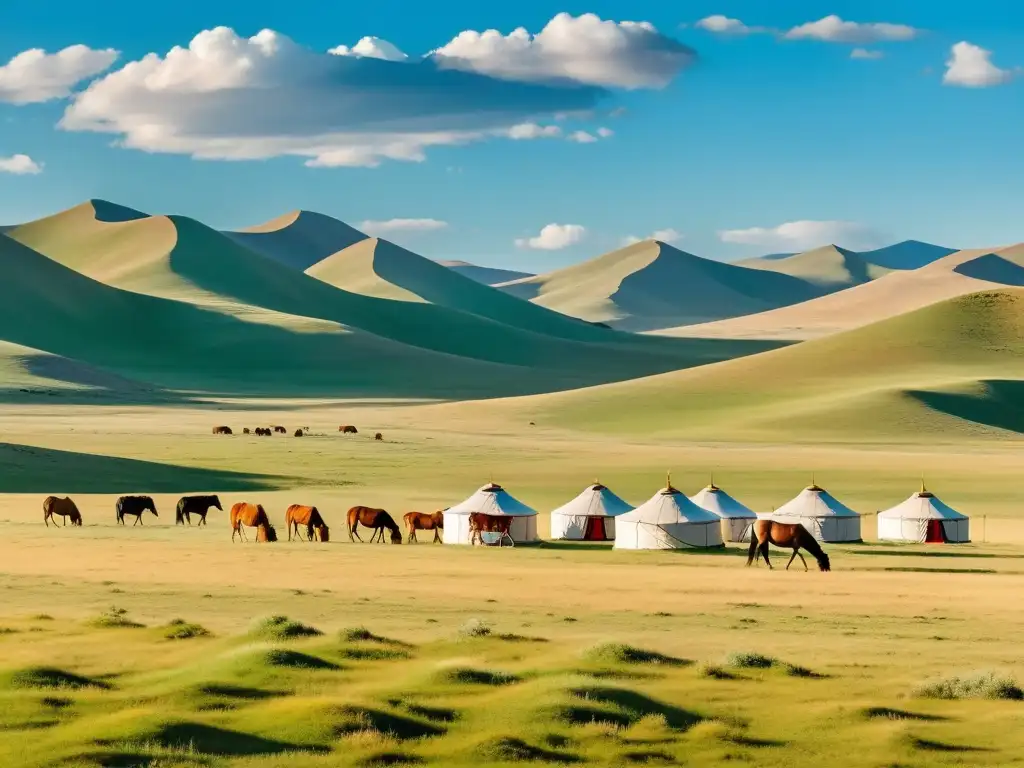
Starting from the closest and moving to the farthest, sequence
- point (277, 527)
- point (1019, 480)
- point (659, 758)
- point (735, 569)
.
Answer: point (659, 758)
point (735, 569)
point (277, 527)
point (1019, 480)

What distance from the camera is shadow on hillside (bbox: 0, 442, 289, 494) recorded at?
64.9m

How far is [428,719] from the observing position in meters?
19.5

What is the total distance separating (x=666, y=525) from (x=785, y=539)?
17.8 ft

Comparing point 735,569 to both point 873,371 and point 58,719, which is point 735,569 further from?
point 873,371

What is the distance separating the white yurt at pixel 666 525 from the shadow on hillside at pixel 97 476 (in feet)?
74.7

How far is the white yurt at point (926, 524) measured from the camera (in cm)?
5128

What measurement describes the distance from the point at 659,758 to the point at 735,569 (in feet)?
77.4

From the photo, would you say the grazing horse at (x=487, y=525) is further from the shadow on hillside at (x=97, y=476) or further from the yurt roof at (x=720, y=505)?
the shadow on hillside at (x=97, y=476)

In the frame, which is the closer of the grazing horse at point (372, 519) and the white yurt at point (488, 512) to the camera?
the grazing horse at point (372, 519)

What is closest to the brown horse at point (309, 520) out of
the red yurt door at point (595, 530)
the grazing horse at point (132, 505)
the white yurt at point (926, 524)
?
the grazing horse at point (132, 505)

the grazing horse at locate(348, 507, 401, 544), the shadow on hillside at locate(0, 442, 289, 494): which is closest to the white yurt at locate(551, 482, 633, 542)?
the grazing horse at locate(348, 507, 401, 544)

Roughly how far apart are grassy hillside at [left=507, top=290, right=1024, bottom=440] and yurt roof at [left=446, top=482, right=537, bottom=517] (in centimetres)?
5886

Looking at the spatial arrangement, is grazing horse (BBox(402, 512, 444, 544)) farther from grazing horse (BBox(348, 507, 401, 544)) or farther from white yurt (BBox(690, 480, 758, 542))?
white yurt (BBox(690, 480, 758, 542))

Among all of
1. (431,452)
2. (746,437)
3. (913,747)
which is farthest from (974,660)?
(746,437)
